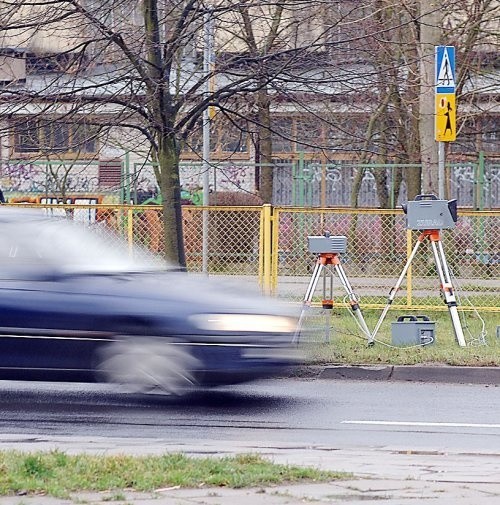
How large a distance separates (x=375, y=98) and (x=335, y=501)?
1778 centimetres

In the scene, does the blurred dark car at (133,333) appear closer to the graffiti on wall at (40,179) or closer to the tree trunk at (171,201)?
the tree trunk at (171,201)

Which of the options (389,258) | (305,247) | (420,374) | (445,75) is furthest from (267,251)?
(420,374)

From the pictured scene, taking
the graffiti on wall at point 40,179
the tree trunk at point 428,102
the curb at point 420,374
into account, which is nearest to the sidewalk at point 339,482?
the curb at point 420,374

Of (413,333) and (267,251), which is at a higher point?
(267,251)

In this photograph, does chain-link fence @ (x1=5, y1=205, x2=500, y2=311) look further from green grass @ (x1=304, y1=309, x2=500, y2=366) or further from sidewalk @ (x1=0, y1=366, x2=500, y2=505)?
sidewalk @ (x1=0, y1=366, x2=500, y2=505)

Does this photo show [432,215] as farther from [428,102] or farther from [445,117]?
[428,102]

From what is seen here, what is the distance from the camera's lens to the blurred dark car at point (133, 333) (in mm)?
8961

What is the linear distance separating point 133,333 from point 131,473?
3016 mm

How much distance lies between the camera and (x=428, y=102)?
17.2m

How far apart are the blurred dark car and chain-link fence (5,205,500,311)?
5596 mm

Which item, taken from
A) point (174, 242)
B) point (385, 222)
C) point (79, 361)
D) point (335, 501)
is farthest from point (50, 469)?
point (385, 222)

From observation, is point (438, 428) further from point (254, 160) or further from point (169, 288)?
point (254, 160)

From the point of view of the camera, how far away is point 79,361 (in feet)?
29.6

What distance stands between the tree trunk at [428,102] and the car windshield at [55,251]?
26.1 ft
